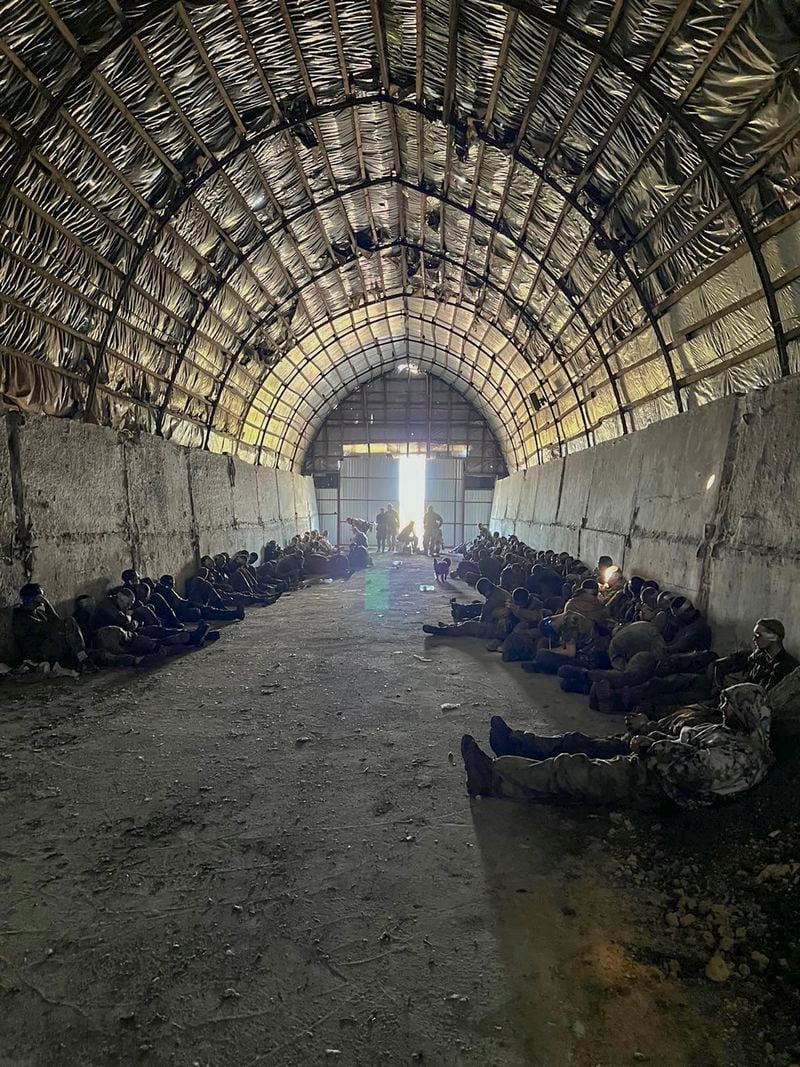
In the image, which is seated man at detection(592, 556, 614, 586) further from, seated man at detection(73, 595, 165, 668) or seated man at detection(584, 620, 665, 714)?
seated man at detection(73, 595, 165, 668)

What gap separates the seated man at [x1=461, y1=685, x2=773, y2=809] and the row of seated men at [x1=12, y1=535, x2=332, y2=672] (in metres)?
5.42

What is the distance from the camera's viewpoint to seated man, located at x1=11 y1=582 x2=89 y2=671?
286 inches

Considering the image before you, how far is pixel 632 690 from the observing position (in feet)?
19.4

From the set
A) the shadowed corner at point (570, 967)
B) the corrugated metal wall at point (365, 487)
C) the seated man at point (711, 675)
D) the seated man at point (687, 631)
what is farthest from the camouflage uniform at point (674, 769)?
the corrugated metal wall at point (365, 487)

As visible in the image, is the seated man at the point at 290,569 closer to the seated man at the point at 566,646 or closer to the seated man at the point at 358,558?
the seated man at the point at 358,558

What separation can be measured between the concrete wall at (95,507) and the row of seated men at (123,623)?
0.35 m

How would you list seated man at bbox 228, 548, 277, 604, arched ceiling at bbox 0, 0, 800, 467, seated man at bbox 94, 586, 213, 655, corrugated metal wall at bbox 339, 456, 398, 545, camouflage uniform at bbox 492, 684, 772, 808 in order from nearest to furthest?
camouflage uniform at bbox 492, 684, 772, 808, arched ceiling at bbox 0, 0, 800, 467, seated man at bbox 94, 586, 213, 655, seated man at bbox 228, 548, 277, 604, corrugated metal wall at bbox 339, 456, 398, 545

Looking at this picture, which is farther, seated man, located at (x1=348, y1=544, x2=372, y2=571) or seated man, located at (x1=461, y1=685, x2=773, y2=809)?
seated man, located at (x1=348, y1=544, x2=372, y2=571)

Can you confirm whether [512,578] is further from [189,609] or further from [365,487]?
[365,487]

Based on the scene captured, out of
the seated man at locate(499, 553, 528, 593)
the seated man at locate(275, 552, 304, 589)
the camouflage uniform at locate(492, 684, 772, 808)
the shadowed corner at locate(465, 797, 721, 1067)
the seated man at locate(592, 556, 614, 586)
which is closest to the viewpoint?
the shadowed corner at locate(465, 797, 721, 1067)

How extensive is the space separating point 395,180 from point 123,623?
9718 millimetres

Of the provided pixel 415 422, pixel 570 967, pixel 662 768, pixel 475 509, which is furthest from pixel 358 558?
pixel 570 967

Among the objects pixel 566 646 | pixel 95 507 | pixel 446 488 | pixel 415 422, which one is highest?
pixel 415 422

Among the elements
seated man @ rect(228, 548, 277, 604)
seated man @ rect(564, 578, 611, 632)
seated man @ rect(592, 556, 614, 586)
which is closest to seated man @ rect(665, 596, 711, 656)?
seated man @ rect(564, 578, 611, 632)
